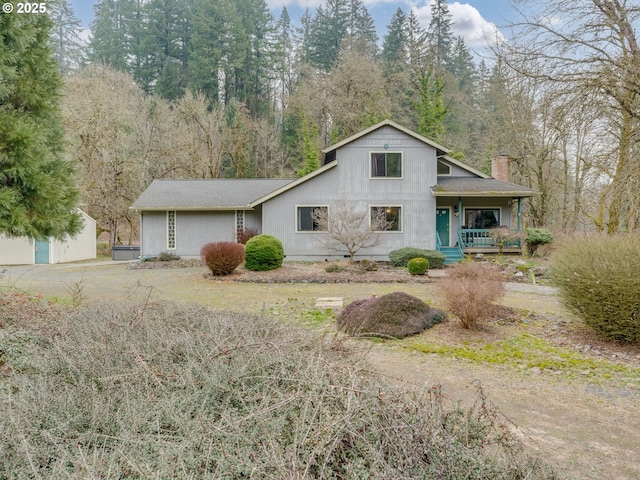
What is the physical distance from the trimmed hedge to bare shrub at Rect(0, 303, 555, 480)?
42.7 feet

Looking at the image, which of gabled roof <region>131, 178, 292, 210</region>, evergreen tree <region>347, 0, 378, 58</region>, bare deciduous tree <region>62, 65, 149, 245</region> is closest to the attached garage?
gabled roof <region>131, 178, 292, 210</region>

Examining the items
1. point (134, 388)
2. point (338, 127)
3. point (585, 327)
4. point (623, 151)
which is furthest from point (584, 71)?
point (338, 127)

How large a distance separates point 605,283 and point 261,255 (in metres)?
10.9

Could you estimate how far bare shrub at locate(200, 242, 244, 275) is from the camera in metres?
13.6

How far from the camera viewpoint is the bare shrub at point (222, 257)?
1363 centimetres

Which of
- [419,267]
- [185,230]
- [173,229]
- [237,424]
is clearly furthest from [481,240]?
[237,424]

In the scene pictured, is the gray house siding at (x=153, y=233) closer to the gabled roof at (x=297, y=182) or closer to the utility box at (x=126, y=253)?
the utility box at (x=126, y=253)

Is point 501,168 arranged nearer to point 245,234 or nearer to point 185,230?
point 245,234

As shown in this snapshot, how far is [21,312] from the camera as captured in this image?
263 inches

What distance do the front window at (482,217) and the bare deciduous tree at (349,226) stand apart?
13.2ft

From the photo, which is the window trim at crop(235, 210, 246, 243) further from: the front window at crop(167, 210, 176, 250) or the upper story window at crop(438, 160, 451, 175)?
the upper story window at crop(438, 160, 451, 175)

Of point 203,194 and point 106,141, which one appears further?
point 106,141

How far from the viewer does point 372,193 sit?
1758cm

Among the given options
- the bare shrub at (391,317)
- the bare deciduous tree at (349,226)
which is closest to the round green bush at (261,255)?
the bare deciduous tree at (349,226)
